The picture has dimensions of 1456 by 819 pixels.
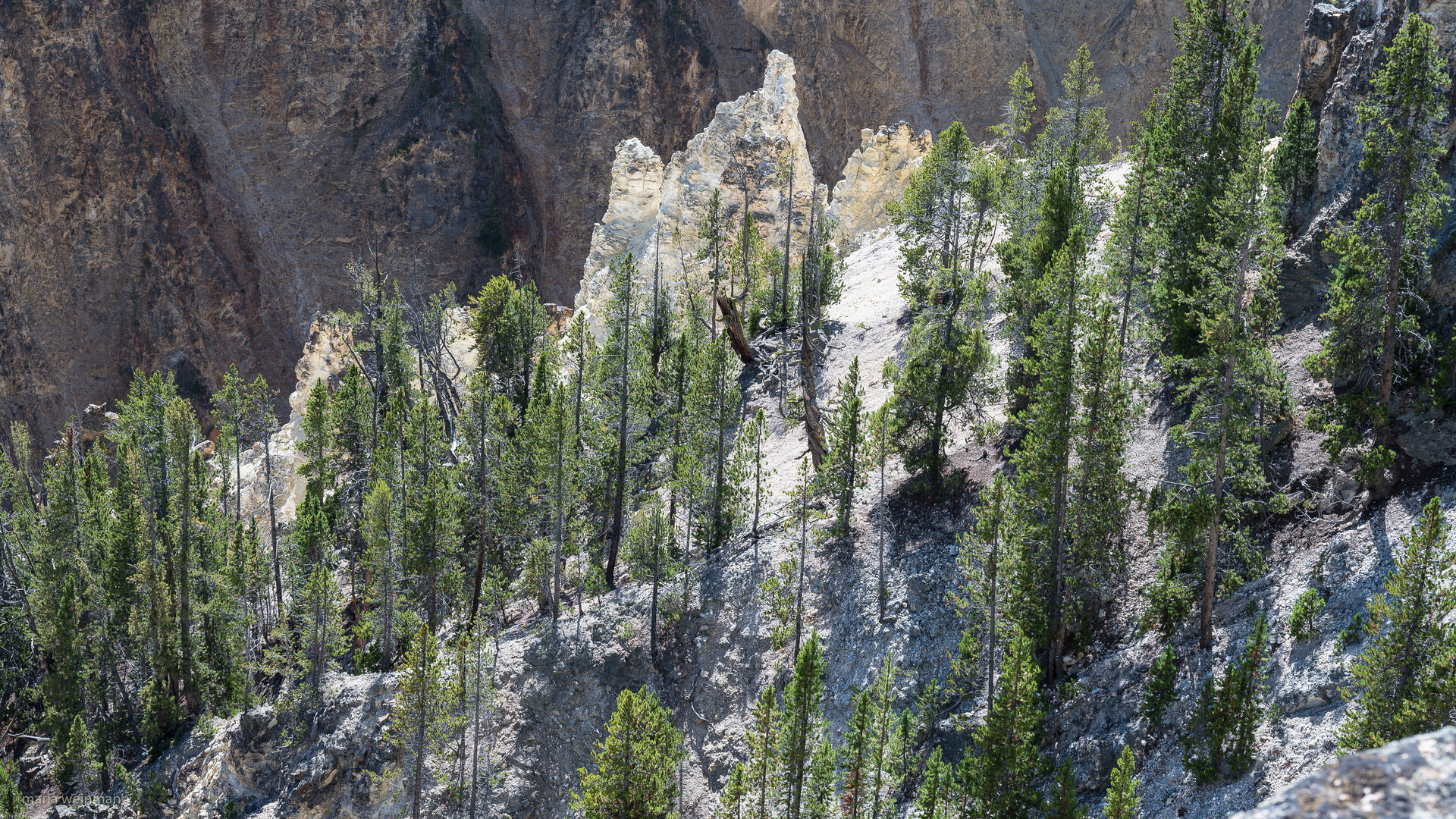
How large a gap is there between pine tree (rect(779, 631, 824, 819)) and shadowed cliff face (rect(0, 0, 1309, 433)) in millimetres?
75378

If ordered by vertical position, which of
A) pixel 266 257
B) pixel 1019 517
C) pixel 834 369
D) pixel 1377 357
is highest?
pixel 266 257

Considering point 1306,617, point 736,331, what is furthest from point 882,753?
point 736,331

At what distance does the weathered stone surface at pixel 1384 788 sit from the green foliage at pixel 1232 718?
1761 centimetres

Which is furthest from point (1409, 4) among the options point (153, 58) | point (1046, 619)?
point (153, 58)

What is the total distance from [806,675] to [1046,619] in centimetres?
748

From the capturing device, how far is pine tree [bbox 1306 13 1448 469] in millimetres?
27609

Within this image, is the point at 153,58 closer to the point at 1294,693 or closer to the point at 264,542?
the point at 264,542

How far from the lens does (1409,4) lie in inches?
1318

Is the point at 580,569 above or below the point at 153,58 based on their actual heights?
below

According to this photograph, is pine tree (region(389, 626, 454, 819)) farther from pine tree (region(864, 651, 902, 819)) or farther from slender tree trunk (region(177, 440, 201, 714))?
slender tree trunk (region(177, 440, 201, 714))

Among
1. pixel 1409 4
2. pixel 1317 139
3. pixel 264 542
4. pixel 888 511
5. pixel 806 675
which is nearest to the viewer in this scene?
pixel 806 675

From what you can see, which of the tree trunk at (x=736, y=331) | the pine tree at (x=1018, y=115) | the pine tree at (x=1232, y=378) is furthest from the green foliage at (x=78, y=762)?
the pine tree at (x=1018, y=115)

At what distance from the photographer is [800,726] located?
2925 cm

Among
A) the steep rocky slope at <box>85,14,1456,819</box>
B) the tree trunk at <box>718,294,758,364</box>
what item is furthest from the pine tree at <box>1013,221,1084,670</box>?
the tree trunk at <box>718,294,758,364</box>
